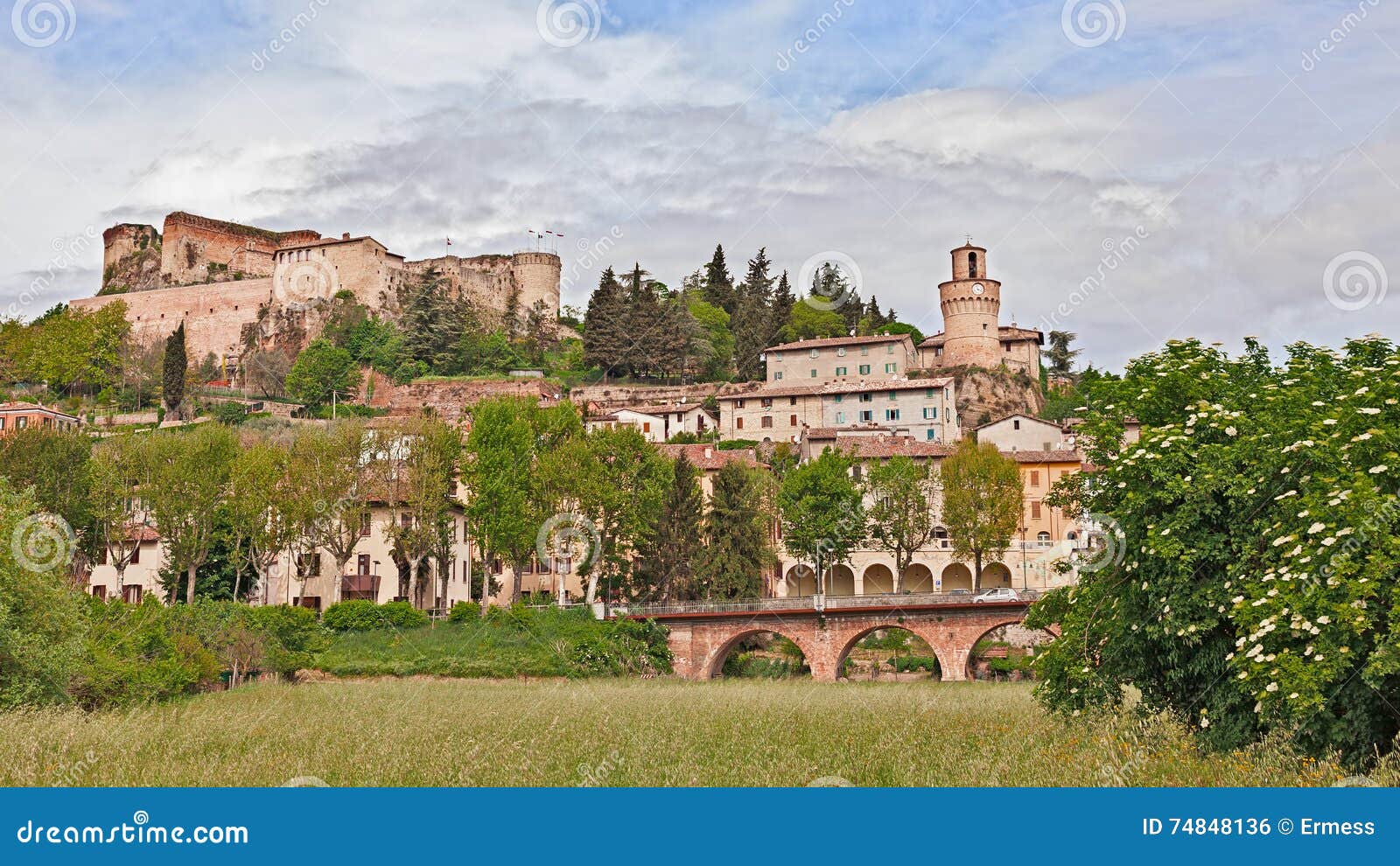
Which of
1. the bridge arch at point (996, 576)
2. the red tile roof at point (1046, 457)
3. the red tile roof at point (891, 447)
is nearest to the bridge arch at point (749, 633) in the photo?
the red tile roof at point (891, 447)

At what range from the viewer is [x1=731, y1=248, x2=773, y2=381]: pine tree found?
93625 millimetres

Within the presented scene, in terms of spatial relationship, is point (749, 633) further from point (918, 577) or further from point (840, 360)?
point (840, 360)

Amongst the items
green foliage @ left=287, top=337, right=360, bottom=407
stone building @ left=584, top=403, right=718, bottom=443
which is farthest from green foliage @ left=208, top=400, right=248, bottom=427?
stone building @ left=584, top=403, right=718, bottom=443

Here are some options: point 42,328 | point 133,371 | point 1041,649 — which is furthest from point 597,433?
point 42,328

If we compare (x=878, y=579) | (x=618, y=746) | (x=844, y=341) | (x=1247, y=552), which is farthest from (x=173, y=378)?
(x=1247, y=552)

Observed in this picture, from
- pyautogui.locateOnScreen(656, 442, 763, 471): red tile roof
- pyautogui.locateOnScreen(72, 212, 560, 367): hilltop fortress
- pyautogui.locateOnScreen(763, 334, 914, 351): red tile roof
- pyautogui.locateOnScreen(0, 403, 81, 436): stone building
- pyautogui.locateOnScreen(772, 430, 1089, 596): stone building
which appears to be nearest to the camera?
pyautogui.locateOnScreen(772, 430, 1089, 596): stone building

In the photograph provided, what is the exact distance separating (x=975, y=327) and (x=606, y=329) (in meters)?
25.4

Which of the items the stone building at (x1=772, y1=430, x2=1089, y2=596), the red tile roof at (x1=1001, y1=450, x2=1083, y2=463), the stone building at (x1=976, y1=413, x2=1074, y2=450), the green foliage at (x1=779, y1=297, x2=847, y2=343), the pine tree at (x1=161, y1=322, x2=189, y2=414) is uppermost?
the green foliage at (x1=779, y1=297, x2=847, y2=343)

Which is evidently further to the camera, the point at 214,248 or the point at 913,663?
the point at 214,248

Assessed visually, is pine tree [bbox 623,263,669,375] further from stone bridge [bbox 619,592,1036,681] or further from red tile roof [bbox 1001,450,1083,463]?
stone bridge [bbox 619,592,1036,681]

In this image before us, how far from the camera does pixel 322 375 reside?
89.4m

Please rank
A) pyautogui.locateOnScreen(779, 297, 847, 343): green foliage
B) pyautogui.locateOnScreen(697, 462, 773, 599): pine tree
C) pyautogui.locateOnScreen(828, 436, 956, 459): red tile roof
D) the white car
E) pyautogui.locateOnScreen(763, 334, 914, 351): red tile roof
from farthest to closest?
pyautogui.locateOnScreen(779, 297, 847, 343): green foliage, pyautogui.locateOnScreen(763, 334, 914, 351): red tile roof, pyautogui.locateOnScreen(828, 436, 956, 459): red tile roof, pyautogui.locateOnScreen(697, 462, 773, 599): pine tree, the white car

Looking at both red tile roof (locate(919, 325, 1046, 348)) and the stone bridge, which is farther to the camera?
red tile roof (locate(919, 325, 1046, 348))

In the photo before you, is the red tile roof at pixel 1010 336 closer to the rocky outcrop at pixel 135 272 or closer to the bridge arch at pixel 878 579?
the bridge arch at pixel 878 579
